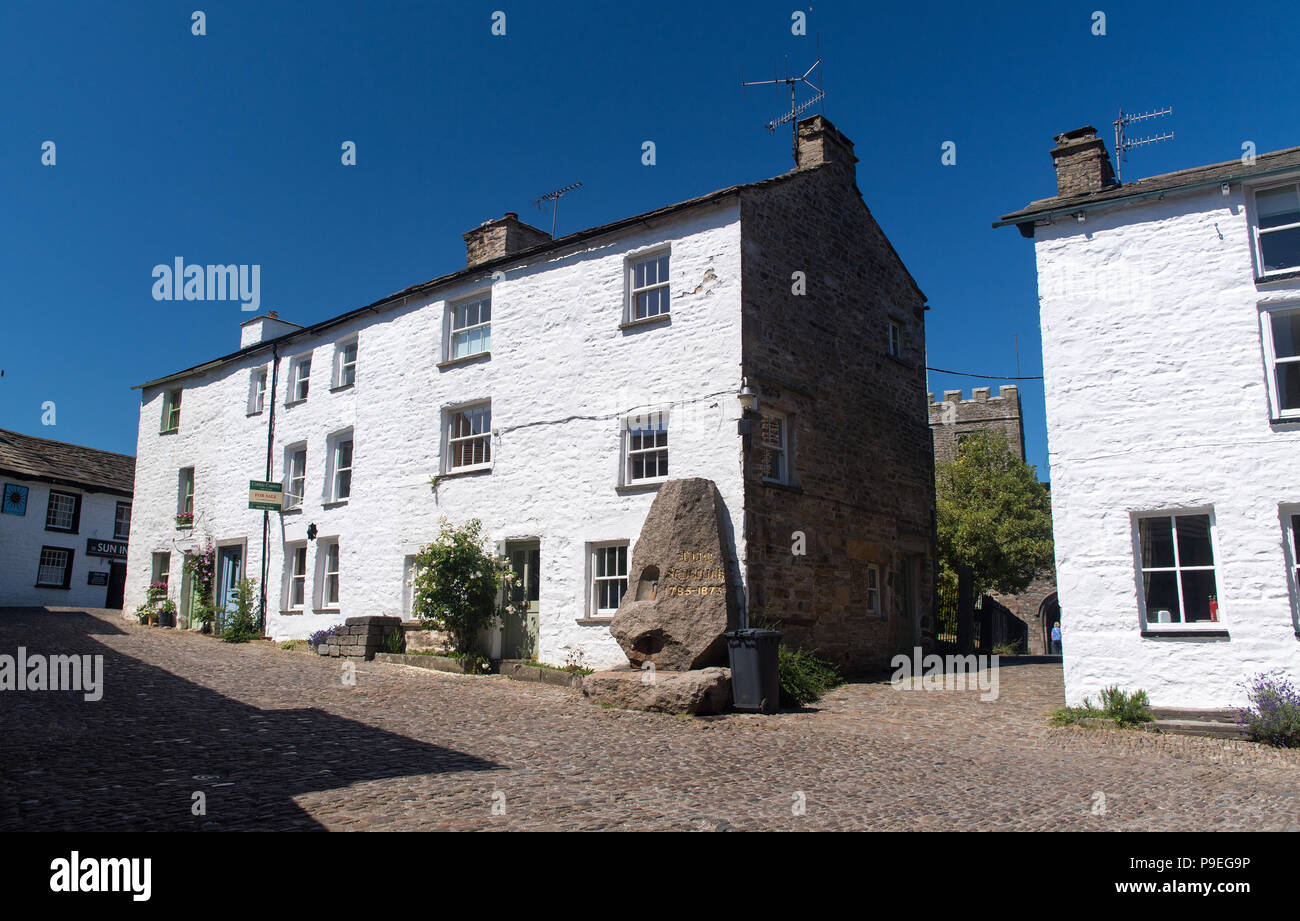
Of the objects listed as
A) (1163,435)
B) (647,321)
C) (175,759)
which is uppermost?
(647,321)

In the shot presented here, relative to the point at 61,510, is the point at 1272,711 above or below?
below

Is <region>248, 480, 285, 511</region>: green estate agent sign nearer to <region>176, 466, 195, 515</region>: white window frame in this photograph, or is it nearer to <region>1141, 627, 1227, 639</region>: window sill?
<region>176, 466, 195, 515</region>: white window frame

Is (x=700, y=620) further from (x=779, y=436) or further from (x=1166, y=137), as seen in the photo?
(x=1166, y=137)

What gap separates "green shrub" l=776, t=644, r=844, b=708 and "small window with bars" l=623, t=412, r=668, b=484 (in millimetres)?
3441

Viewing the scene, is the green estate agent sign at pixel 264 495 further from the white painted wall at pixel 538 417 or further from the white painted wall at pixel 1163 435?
the white painted wall at pixel 1163 435

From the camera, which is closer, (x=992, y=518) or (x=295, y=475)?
(x=295, y=475)

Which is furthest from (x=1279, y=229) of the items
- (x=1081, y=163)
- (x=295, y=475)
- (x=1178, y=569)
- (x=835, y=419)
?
(x=295, y=475)

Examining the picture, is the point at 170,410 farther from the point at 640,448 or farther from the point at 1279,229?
the point at 1279,229

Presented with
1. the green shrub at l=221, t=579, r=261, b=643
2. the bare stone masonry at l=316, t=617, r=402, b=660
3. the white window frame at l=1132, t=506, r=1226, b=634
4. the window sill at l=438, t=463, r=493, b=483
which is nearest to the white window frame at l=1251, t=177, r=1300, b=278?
the white window frame at l=1132, t=506, r=1226, b=634

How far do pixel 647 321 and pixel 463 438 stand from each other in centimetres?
484

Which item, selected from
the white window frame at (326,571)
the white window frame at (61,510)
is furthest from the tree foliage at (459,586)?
the white window frame at (61,510)

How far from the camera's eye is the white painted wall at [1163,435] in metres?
10.5

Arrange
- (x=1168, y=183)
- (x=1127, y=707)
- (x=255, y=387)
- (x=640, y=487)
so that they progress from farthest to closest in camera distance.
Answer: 1. (x=255, y=387)
2. (x=640, y=487)
3. (x=1168, y=183)
4. (x=1127, y=707)

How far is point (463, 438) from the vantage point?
18.0 m
